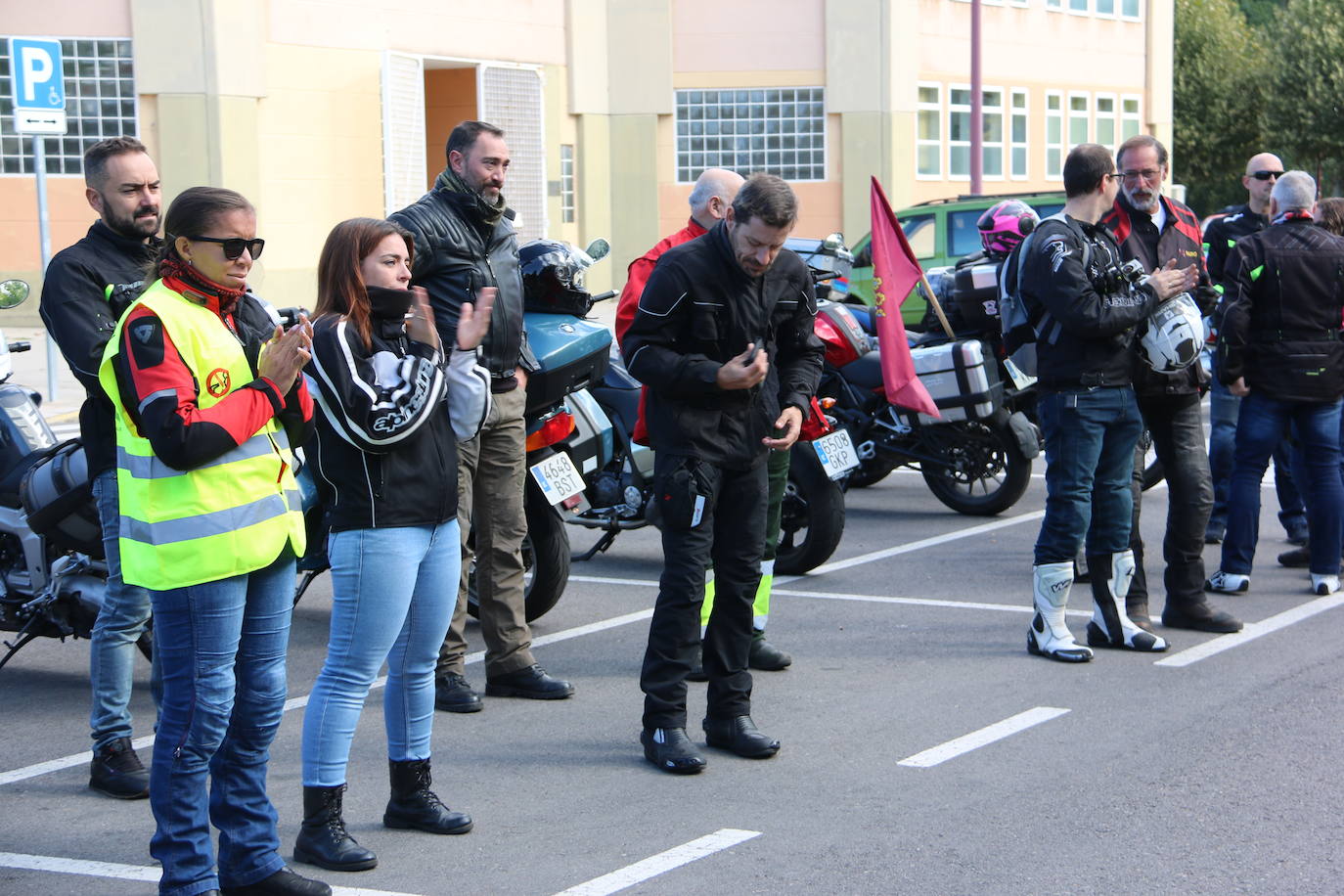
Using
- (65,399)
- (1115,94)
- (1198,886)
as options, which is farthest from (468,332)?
(1115,94)

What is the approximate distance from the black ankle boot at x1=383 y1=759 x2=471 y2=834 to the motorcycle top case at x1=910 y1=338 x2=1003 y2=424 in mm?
5599

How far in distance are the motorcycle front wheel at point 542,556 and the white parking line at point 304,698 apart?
0.53ft

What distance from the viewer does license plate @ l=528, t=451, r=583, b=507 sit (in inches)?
290

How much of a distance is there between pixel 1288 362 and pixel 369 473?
5.03 meters

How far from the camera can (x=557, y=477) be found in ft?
24.3

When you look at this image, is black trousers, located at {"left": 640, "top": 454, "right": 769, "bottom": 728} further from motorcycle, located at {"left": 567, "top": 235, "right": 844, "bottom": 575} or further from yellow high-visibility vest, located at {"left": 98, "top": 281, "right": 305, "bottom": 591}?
motorcycle, located at {"left": 567, "top": 235, "right": 844, "bottom": 575}

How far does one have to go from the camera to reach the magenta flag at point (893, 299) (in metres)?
9.70

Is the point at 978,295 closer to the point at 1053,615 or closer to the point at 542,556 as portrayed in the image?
the point at 1053,615

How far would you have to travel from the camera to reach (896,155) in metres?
34.7

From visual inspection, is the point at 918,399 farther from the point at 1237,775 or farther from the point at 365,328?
the point at 365,328

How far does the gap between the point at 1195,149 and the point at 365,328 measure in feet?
160

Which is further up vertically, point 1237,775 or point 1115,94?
point 1115,94

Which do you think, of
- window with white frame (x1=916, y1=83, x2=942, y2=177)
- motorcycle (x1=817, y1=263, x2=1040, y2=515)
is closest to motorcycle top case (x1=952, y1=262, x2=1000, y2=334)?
motorcycle (x1=817, y1=263, x2=1040, y2=515)

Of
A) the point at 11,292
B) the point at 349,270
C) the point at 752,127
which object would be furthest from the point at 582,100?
the point at 349,270
